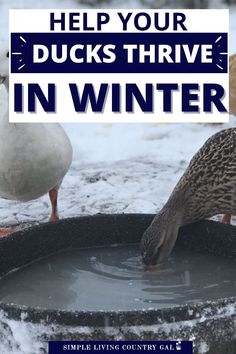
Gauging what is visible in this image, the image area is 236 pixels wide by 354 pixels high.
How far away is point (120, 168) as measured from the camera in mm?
5844

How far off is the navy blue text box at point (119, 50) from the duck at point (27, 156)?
19.8 inches

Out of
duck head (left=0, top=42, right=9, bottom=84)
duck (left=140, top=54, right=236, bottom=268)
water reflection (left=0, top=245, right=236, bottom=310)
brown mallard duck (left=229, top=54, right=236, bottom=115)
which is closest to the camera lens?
water reflection (left=0, top=245, right=236, bottom=310)

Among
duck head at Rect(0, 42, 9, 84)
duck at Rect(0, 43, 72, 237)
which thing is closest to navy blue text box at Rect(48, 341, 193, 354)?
duck at Rect(0, 43, 72, 237)

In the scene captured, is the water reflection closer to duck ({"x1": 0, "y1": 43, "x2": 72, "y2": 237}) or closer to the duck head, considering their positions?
duck ({"x1": 0, "y1": 43, "x2": 72, "y2": 237})

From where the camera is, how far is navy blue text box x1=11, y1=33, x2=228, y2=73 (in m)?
5.34

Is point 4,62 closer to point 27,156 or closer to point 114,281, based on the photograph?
point 27,156

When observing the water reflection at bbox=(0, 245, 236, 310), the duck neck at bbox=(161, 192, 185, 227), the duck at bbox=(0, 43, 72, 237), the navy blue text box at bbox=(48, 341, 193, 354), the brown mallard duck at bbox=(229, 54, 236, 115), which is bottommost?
the navy blue text box at bbox=(48, 341, 193, 354)

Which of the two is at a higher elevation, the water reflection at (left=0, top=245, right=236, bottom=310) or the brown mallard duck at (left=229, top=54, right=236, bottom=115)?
the brown mallard duck at (left=229, top=54, right=236, bottom=115)

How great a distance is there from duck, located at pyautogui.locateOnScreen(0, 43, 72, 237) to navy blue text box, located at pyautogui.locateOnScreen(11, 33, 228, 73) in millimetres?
503

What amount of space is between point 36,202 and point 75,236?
1726mm

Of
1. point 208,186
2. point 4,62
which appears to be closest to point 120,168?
point 4,62

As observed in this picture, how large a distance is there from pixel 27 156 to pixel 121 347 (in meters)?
2.04

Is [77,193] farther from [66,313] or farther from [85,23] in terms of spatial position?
[66,313]

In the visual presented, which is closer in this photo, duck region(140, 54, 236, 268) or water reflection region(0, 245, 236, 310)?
water reflection region(0, 245, 236, 310)
